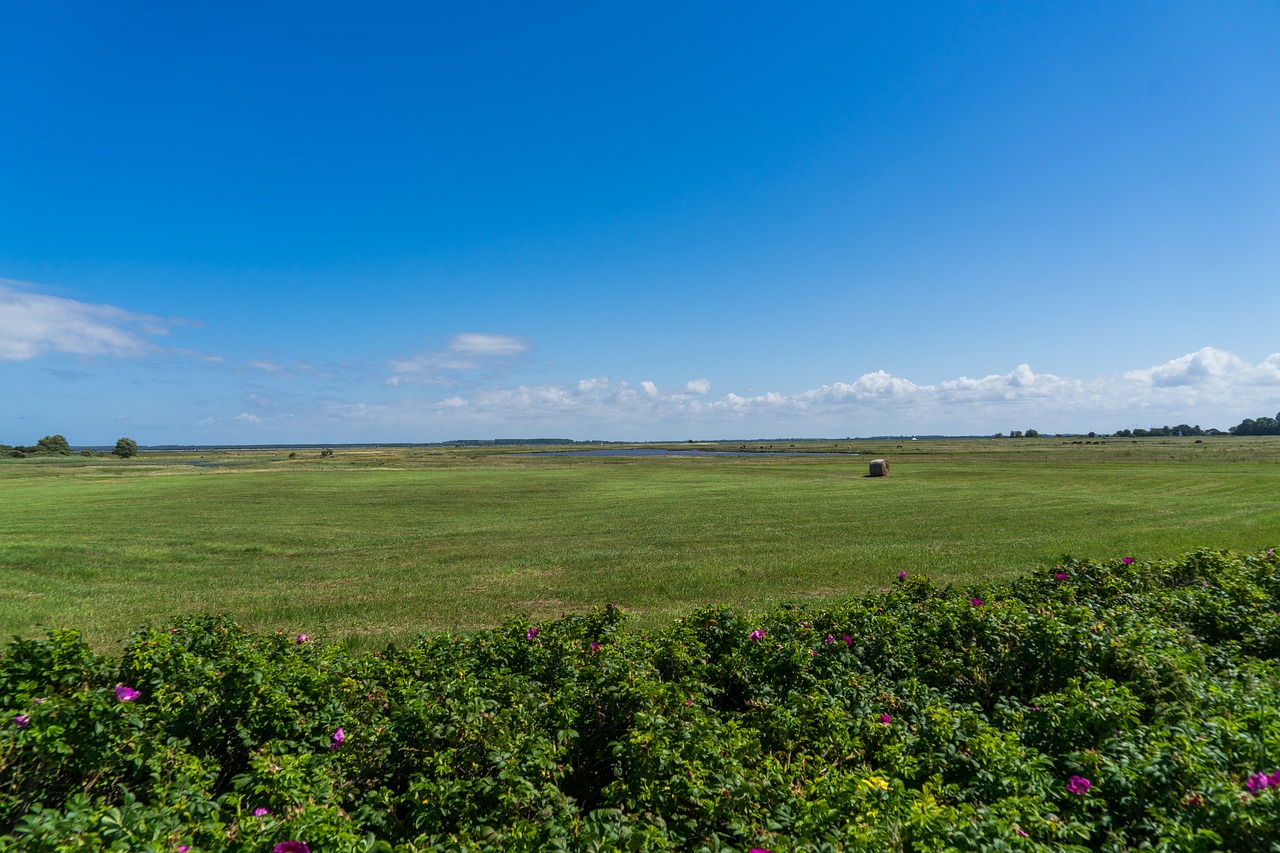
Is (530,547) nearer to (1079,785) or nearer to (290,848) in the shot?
(290,848)

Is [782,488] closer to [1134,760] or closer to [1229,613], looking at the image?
[1229,613]

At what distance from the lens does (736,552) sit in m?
17.1

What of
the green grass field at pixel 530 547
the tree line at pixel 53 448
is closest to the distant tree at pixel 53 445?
the tree line at pixel 53 448

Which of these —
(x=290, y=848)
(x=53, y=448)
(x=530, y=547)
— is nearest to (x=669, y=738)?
(x=290, y=848)

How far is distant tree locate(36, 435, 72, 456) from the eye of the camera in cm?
13860

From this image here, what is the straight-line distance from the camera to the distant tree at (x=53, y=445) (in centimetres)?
13860

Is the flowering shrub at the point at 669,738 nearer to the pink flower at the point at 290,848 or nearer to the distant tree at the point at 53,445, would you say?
the pink flower at the point at 290,848

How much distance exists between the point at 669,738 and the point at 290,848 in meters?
2.37

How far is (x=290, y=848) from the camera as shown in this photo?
3.03 m

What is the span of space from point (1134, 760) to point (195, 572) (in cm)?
1910

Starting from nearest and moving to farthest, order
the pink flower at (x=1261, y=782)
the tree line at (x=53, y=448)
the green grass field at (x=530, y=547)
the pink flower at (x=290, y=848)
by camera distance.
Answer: the pink flower at (x=290, y=848), the pink flower at (x=1261, y=782), the green grass field at (x=530, y=547), the tree line at (x=53, y=448)

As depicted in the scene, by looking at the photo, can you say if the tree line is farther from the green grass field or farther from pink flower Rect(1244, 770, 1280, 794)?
pink flower Rect(1244, 770, 1280, 794)

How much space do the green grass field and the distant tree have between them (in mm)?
148774

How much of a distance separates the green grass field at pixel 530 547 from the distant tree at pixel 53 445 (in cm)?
14877
